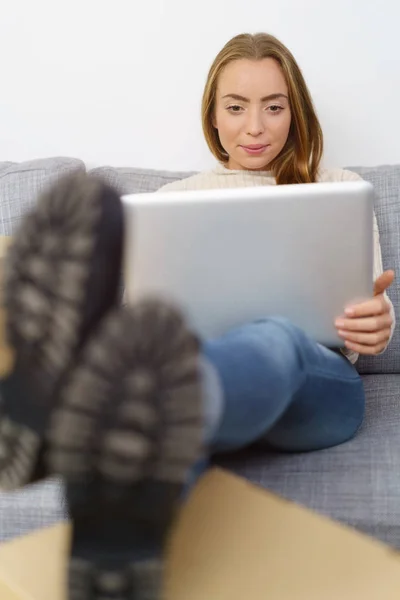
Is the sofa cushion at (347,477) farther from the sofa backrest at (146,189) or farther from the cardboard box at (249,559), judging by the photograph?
the sofa backrest at (146,189)

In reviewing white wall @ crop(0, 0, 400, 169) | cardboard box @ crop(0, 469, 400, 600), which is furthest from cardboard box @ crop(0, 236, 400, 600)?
white wall @ crop(0, 0, 400, 169)

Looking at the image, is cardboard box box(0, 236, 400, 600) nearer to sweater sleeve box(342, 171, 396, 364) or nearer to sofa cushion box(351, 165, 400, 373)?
sweater sleeve box(342, 171, 396, 364)

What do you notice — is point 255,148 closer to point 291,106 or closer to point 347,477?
point 291,106

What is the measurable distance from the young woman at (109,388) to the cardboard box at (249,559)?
8 cm

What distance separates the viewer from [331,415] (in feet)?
3.48

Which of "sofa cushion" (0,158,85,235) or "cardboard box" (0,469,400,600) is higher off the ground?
"sofa cushion" (0,158,85,235)

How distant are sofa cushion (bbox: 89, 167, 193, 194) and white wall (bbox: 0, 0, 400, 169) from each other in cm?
24

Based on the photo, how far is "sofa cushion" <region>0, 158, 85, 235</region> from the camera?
1549 millimetres

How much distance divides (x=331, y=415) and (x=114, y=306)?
20.1 inches

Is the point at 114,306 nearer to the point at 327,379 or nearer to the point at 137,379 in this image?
the point at 137,379

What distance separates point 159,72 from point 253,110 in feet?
1.43

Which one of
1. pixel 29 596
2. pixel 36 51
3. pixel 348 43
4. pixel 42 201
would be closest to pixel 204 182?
pixel 348 43


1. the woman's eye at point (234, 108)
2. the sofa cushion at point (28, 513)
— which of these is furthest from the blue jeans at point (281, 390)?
the woman's eye at point (234, 108)

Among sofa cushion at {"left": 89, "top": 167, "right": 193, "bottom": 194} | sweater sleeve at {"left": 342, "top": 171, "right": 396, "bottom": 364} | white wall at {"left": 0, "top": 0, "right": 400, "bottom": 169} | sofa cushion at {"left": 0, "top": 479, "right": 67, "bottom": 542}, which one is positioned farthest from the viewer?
white wall at {"left": 0, "top": 0, "right": 400, "bottom": 169}
